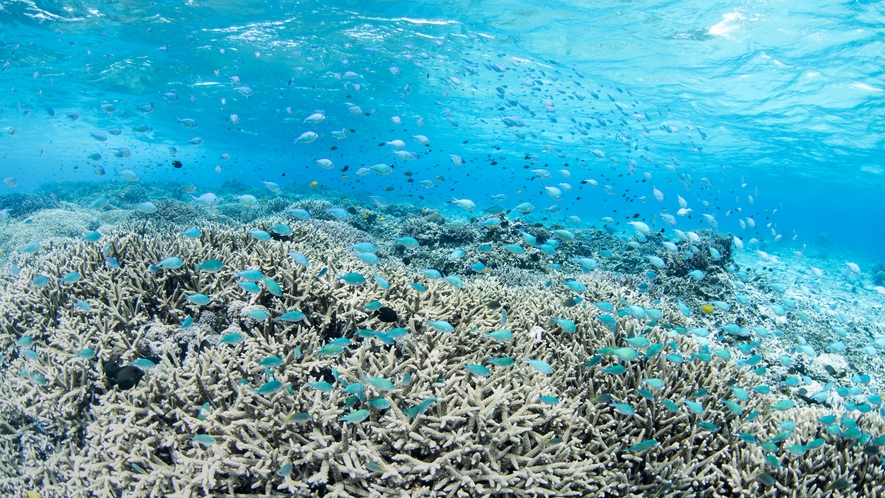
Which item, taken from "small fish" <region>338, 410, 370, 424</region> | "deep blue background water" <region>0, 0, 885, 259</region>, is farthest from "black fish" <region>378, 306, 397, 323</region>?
"deep blue background water" <region>0, 0, 885, 259</region>

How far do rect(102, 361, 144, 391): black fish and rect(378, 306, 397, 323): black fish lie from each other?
8.31 ft

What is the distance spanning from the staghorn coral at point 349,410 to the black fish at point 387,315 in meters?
0.13

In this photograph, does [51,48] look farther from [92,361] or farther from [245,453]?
[245,453]

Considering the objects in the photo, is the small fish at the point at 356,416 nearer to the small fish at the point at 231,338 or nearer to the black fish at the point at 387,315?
the small fish at the point at 231,338

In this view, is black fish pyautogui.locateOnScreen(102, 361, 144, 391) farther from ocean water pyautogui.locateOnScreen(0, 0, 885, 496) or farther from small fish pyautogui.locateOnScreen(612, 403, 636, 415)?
small fish pyautogui.locateOnScreen(612, 403, 636, 415)

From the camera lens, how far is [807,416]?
15.1 feet

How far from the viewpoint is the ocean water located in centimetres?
372

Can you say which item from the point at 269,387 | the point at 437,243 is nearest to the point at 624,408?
the point at 269,387

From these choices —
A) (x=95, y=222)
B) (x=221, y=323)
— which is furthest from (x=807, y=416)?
(x=95, y=222)

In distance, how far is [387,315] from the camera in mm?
4883

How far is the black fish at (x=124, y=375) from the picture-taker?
400cm

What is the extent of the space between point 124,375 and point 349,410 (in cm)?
245

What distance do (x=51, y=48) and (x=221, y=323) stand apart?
29782 millimetres

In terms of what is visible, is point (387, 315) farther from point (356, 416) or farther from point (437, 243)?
point (437, 243)
